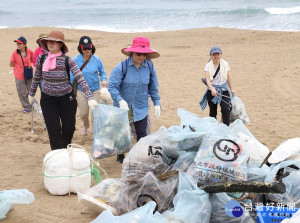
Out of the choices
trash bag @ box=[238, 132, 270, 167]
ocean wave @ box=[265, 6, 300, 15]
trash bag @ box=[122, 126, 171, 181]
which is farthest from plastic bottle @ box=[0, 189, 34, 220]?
ocean wave @ box=[265, 6, 300, 15]

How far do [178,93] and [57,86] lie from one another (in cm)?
538

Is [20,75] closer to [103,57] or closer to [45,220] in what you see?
[45,220]

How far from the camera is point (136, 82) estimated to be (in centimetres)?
486

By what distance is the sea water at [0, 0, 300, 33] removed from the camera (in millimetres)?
29016

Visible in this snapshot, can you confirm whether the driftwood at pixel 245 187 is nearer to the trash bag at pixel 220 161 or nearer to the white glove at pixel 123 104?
the trash bag at pixel 220 161

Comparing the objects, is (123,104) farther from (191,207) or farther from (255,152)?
(191,207)

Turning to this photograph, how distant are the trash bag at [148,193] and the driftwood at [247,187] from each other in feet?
1.11

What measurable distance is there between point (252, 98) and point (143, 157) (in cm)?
567

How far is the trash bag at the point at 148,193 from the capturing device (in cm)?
340

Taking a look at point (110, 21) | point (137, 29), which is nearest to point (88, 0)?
point (110, 21)

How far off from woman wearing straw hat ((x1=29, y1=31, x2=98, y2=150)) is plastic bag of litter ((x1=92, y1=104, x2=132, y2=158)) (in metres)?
0.15

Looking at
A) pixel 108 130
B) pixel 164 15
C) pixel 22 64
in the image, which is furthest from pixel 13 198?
pixel 164 15

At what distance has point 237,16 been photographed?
105 feet

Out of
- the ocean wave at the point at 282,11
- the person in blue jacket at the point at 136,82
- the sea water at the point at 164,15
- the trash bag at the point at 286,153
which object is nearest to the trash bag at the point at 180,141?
the trash bag at the point at 286,153
